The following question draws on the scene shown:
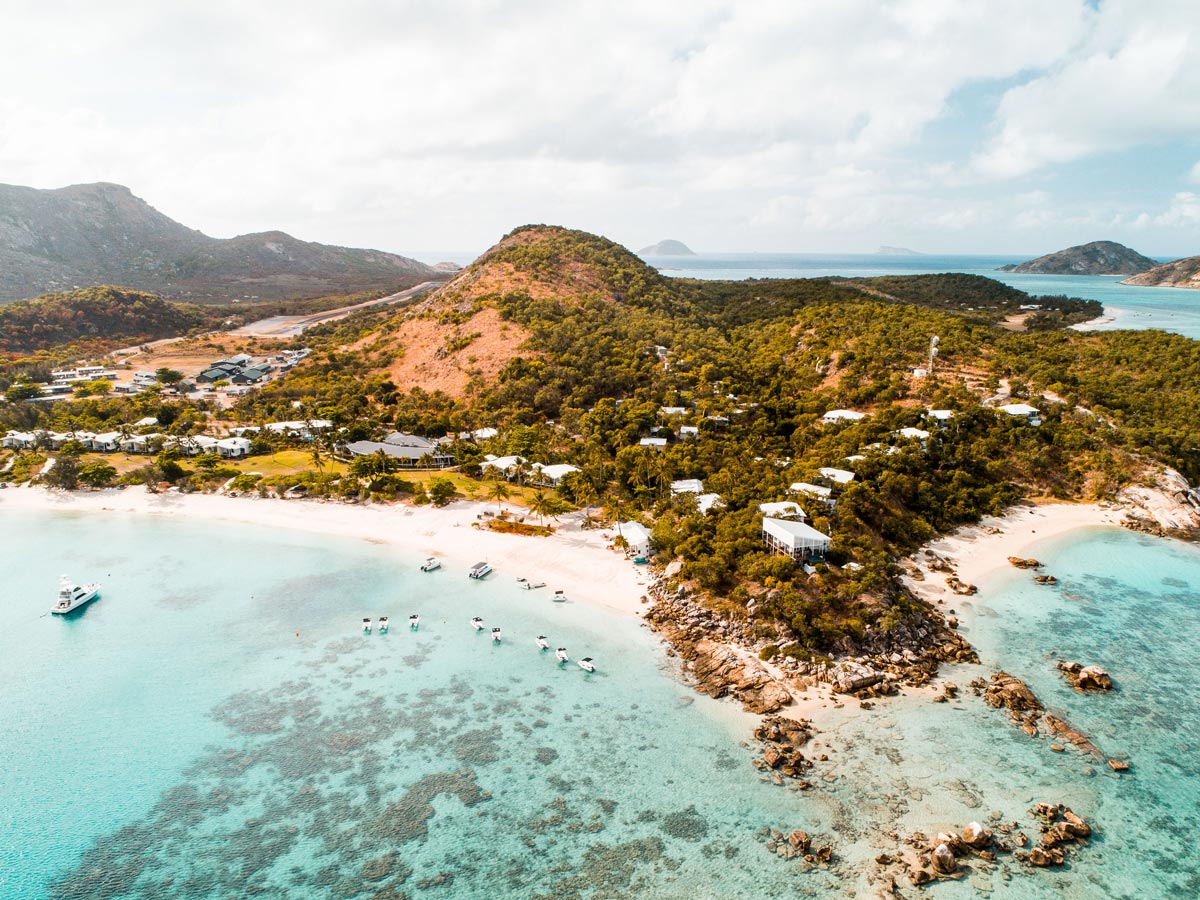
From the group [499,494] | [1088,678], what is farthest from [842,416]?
[499,494]

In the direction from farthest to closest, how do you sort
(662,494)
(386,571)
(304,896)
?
(662,494) < (386,571) < (304,896)

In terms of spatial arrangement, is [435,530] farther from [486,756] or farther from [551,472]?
[486,756]

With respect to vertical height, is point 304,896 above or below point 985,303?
below

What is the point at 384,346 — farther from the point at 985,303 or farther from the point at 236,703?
the point at 985,303

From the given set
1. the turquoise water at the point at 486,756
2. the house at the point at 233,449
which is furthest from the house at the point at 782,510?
the house at the point at 233,449

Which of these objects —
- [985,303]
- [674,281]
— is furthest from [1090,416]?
[985,303]

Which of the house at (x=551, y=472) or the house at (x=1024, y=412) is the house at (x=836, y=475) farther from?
the house at (x=1024, y=412)

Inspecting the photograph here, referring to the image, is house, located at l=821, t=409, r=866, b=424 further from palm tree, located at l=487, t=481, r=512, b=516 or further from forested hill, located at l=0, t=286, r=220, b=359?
forested hill, located at l=0, t=286, r=220, b=359
